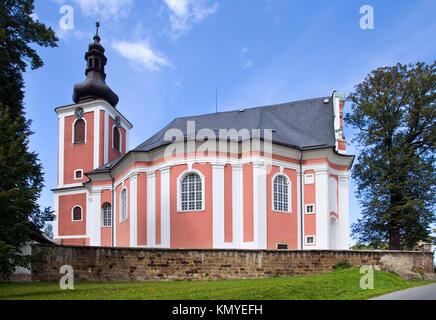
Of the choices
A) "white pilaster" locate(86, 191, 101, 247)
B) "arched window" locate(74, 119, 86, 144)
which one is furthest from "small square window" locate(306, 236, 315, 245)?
"arched window" locate(74, 119, 86, 144)

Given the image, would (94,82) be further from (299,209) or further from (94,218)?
(299,209)

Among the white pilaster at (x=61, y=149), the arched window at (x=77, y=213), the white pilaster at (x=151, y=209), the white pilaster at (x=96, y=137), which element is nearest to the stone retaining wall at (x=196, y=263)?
the white pilaster at (x=151, y=209)

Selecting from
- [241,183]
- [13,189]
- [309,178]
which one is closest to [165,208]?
[241,183]

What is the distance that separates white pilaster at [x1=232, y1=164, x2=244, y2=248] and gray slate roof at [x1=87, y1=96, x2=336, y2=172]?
12.3ft

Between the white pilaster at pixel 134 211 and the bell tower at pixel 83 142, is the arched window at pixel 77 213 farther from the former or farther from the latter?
the white pilaster at pixel 134 211

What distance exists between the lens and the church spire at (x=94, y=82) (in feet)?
128

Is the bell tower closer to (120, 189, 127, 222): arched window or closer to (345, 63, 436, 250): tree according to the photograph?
(120, 189, 127, 222): arched window

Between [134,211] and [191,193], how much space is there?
4.06 m

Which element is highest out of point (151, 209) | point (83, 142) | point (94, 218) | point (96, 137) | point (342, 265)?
point (96, 137)

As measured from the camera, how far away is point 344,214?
94.1 feet

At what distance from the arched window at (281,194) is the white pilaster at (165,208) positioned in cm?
599

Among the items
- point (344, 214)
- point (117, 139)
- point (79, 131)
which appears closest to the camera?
point (344, 214)

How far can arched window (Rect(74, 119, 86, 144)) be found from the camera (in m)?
38.7
